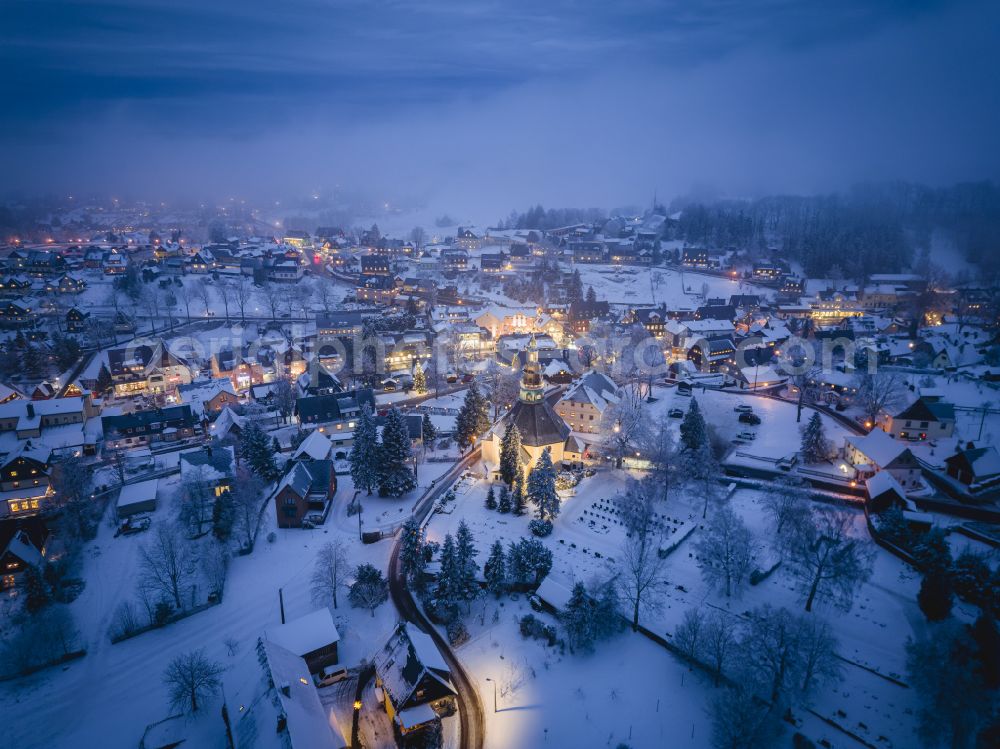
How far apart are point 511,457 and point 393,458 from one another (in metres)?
8.84

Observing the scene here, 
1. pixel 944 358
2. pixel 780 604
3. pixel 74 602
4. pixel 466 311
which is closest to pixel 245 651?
pixel 74 602

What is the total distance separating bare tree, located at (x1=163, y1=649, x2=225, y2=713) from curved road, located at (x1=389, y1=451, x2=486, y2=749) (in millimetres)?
9116

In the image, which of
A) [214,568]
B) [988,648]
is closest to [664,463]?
[988,648]

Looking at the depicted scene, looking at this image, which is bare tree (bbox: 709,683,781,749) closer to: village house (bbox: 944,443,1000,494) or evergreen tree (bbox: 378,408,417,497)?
evergreen tree (bbox: 378,408,417,497)

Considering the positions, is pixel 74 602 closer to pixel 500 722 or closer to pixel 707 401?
pixel 500 722

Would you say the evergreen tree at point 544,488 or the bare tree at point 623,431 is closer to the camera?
the evergreen tree at point 544,488

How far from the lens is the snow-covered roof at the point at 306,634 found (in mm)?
23797

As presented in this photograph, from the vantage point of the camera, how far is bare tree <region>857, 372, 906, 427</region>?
49.0m

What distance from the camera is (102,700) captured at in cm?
2314

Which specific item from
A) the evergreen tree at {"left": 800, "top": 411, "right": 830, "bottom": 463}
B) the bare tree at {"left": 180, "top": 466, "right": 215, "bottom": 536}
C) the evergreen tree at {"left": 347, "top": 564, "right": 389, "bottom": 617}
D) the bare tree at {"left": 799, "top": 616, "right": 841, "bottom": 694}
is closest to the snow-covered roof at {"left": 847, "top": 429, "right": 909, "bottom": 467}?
the evergreen tree at {"left": 800, "top": 411, "right": 830, "bottom": 463}

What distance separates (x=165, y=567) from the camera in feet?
95.2

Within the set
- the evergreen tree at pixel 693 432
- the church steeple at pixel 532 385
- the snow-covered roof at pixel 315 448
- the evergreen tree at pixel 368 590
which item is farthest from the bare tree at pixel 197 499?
the evergreen tree at pixel 693 432

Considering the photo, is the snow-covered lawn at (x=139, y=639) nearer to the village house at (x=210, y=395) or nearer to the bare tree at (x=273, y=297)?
the village house at (x=210, y=395)

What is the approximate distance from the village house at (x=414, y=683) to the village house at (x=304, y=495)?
49.0ft
